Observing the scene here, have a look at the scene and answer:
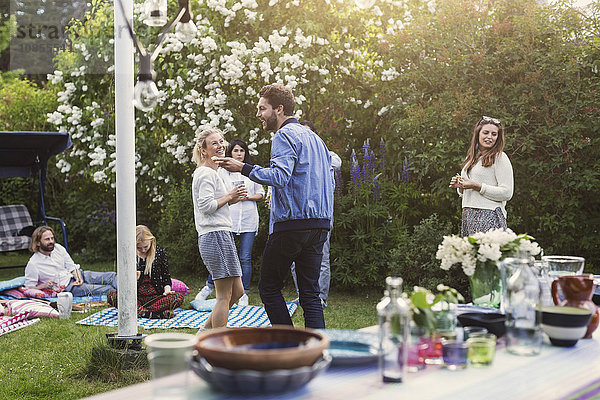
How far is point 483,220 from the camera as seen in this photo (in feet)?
15.8

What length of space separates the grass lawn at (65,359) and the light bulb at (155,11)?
2.00 meters

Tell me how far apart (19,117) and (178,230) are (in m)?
4.52

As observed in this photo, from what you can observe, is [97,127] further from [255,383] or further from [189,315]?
[255,383]

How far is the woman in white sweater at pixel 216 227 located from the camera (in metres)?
4.40

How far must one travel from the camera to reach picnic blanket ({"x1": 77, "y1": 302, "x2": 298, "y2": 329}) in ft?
18.3

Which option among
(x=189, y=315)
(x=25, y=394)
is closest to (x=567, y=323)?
(x=25, y=394)

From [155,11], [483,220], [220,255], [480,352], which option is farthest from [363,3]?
[480,352]

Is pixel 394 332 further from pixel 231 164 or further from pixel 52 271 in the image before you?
pixel 52 271

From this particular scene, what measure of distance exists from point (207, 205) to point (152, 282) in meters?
1.97

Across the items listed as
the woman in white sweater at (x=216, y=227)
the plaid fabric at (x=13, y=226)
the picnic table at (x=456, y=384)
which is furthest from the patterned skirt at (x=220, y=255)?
the plaid fabric at (x=13, y=226)

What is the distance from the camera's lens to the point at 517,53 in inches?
256

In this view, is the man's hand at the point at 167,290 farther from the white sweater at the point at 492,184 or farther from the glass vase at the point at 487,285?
the glass vase at the point at 487,285

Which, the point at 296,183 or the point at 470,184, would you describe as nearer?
the point at 296,183

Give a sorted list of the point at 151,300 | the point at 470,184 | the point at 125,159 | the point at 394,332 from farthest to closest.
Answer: the point at 151,300 < the point at 470,184 < the point at 125,159 < the point at 394,332
